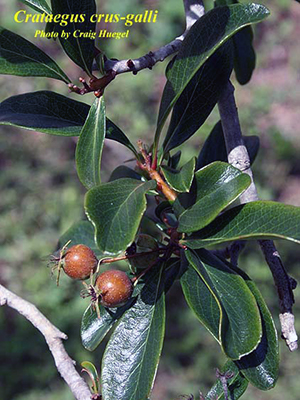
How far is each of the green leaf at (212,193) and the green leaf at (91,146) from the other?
140 millimetres

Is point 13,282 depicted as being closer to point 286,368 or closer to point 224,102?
point 286,368

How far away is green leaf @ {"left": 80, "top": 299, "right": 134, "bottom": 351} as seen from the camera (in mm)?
937

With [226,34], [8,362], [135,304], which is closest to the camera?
[226,34]

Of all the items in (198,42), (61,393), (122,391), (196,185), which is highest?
(198,42)

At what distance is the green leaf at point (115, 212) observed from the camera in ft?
2.27

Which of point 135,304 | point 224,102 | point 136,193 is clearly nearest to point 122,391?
point 135,304

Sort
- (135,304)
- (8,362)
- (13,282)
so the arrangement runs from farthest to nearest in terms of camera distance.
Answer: (13,282)
(8,362)
(135,304)

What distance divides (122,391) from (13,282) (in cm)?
207

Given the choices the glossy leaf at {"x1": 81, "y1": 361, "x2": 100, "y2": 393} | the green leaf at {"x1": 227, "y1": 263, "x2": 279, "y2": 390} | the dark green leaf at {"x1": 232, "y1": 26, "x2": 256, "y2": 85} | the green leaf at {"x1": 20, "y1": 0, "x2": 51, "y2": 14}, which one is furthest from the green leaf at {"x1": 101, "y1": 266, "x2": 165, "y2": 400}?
the dark green leaf at {"x1": 232, "y1": 26, "x2": 256, "y2": 85}

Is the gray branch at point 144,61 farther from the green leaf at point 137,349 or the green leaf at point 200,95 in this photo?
the green leaf at point 137,349

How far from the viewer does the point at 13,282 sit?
2.82 m

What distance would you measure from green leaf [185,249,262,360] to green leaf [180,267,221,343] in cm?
2

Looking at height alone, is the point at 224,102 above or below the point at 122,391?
above

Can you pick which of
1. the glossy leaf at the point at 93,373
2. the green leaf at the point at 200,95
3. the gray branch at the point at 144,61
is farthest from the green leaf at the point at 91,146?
the glossy leaf at the point at 93,373
